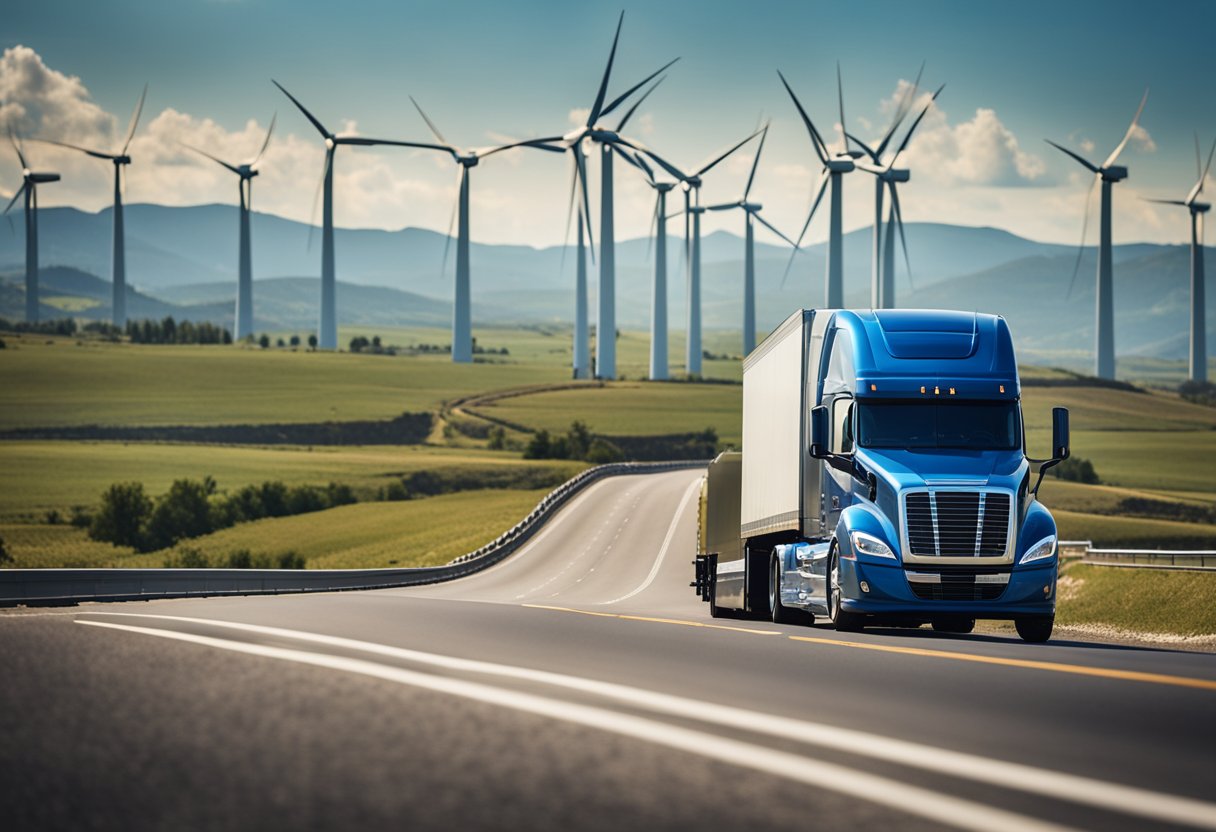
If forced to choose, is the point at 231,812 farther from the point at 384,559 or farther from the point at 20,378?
the point at 20,378

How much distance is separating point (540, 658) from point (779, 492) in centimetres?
1348

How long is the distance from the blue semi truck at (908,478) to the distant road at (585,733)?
5259 millimetres

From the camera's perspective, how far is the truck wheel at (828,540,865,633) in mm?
22484

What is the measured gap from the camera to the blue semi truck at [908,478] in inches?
867

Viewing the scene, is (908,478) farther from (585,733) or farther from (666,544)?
(666,544)

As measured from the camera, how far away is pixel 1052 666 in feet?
44.8

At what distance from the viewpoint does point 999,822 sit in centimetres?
676

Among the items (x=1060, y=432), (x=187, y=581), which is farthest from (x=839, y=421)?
(x=187, y=581)

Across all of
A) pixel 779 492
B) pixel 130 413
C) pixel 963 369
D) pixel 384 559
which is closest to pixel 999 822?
pixel 963 369

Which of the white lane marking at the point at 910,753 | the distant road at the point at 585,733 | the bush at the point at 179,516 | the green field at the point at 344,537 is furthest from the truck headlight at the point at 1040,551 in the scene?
the bush at the point at 179,516

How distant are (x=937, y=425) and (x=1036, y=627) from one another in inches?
127

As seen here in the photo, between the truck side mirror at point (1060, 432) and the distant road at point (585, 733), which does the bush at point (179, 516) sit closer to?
the truck side mirror at point (1060, 432)

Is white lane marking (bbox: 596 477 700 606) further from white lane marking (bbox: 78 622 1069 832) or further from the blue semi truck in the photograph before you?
white lane marking (bbox: 78 622 1069 832)

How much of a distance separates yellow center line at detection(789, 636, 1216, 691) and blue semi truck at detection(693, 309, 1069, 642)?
5647 millimetres
